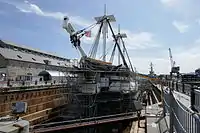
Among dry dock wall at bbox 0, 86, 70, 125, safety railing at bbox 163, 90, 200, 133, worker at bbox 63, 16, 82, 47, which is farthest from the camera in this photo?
worker at bbox 63, 16, 82, 47

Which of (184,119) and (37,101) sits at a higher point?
(184,119)

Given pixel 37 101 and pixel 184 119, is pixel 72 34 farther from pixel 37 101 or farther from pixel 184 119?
pixel 184 119

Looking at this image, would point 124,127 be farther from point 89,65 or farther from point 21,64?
point 21,64

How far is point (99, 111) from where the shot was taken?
1966cm

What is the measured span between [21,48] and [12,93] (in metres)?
37.3

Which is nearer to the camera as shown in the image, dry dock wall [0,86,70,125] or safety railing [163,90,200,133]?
safety railing [163,90,200,133]

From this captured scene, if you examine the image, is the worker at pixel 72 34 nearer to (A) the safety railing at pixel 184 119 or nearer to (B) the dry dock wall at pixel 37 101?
(B) the dry dock wall at pixel 37 101

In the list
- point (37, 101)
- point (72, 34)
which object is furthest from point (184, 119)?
point (72, 34)

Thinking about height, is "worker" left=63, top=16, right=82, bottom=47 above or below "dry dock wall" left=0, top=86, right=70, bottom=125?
above

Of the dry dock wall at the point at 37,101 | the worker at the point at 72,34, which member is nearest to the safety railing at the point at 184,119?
the dry dock wall at the point at 37,101

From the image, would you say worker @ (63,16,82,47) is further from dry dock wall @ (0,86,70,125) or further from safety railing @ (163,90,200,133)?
safety railing @ (163,90,200,133)

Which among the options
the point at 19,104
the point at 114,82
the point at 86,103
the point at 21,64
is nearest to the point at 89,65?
the point at 114,82

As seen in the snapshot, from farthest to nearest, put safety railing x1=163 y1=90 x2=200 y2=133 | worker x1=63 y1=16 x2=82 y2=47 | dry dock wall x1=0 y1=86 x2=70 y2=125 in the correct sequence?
worker x1=63 y1=16 x2=82 y2=47, dry dock wall x1=0 y1=86 x2=70 y2=125, safety railing x1=163 y1=90 x2=200 y2=133

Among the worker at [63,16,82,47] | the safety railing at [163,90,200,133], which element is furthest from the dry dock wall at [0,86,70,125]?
the safety railing at [163,90,200,133]
